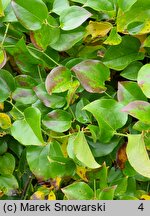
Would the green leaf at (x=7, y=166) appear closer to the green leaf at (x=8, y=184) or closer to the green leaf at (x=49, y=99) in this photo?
the green leaf at (x=8, y=184)

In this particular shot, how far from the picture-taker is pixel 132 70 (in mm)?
688

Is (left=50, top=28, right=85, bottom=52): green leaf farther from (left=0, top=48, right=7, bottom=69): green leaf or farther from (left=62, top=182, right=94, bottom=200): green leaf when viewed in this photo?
(left=62, top=182, right=94, bottom=200): green leaf

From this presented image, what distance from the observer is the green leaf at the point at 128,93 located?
2.09 feet

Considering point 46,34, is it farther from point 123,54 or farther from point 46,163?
point 46,163

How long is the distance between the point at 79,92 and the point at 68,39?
105 millimetres

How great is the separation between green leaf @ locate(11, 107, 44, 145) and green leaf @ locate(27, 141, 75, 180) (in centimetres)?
6

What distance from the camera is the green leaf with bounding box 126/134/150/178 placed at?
0.59m

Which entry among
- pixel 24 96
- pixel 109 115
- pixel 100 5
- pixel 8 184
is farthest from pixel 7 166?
pixel 100 5

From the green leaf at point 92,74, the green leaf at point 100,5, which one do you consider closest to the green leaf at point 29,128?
the green leaf at point 92,74

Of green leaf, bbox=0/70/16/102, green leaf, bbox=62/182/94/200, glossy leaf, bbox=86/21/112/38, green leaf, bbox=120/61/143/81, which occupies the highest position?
glossy leaf, bbox=86/21/112/38

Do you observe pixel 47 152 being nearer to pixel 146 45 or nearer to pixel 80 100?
pixel 80 100

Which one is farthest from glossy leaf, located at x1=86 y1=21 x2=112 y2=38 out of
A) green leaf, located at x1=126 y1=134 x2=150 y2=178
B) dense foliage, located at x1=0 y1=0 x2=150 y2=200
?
green leaf, located at x1=126 y1=134 x2=150 y2=178

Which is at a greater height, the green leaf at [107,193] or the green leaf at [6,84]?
the green leaf at [6,84]

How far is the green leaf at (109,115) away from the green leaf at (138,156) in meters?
0.05
